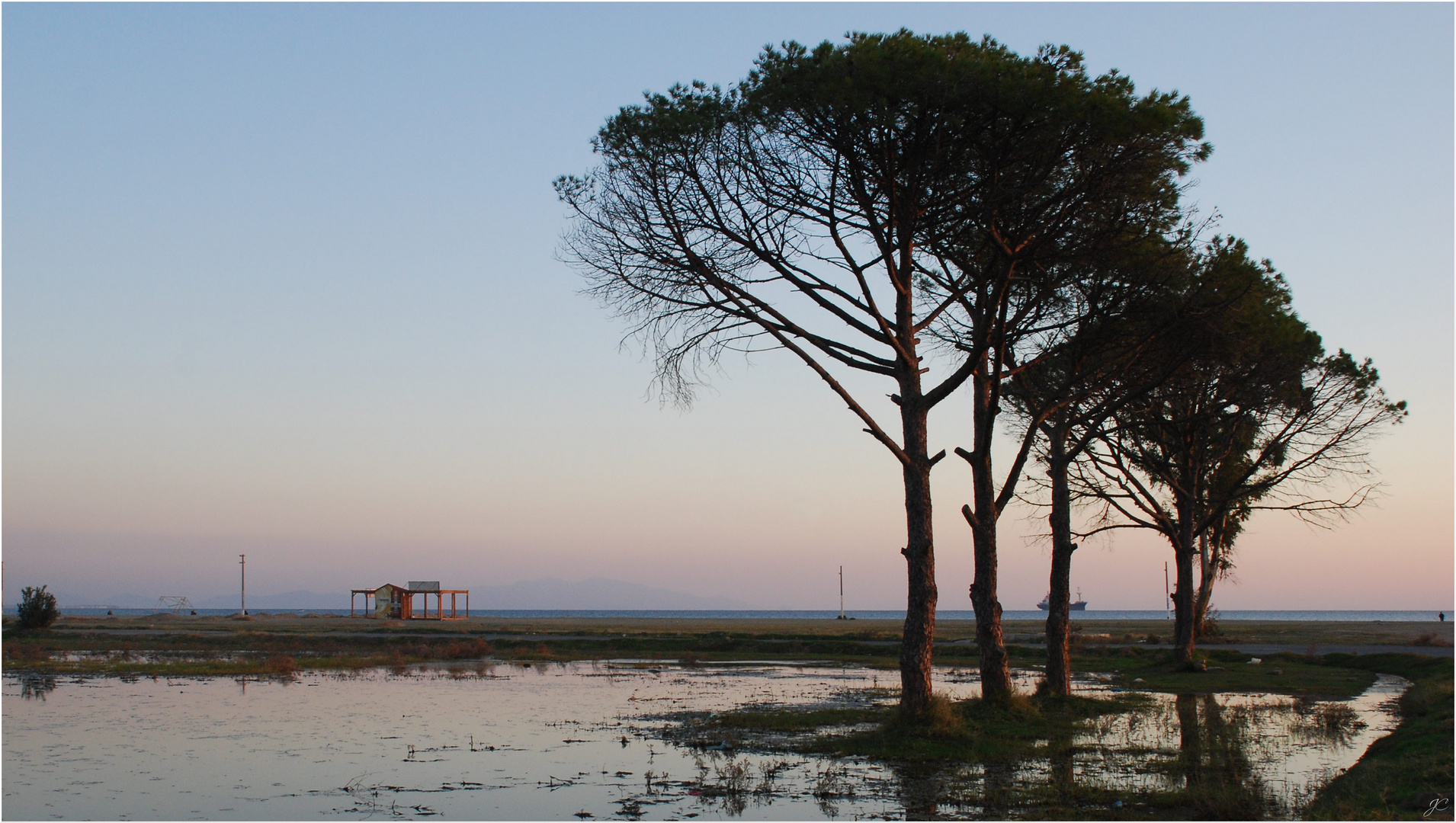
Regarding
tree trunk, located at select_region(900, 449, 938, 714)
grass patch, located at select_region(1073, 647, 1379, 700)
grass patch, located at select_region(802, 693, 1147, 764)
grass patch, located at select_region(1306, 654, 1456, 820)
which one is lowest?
grass patch, located at select_region(1073, 647, 1379, 700)

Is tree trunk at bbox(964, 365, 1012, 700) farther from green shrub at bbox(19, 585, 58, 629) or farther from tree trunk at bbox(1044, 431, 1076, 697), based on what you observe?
green shrub at bbox(19, 585, 58, 629)

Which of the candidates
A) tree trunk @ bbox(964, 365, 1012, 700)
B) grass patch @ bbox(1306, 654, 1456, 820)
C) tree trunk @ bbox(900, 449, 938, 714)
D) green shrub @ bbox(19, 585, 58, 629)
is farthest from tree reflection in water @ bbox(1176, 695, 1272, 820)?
green shrub @ bbox(19, 585, 58, 629)

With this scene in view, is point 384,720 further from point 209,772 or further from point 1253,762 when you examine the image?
point 1253,762

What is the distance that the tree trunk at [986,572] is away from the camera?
58.5 feet

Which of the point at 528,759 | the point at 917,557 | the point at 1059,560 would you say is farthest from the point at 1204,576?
the point at 528,759

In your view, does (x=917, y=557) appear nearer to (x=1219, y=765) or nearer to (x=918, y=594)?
(x=918, y=594)

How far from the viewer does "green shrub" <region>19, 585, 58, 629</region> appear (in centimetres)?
5269

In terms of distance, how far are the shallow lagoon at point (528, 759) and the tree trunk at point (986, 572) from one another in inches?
75.1

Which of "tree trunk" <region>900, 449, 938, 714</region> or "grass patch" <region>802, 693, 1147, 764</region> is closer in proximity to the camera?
"grass patch" <region>802, 693, 1147, 764</region>

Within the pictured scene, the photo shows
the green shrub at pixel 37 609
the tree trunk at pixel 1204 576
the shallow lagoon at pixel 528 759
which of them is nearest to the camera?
the shallow lagoon at pixel 528 759

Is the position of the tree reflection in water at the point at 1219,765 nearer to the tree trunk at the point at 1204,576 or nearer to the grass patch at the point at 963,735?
the grass patch at the point at 963,735

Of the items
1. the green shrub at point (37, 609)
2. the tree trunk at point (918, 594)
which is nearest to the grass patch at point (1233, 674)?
the tree trunk at point (918, 594)

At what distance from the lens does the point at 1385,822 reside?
8.39m

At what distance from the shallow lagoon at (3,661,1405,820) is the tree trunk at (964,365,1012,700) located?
6.26 feet
